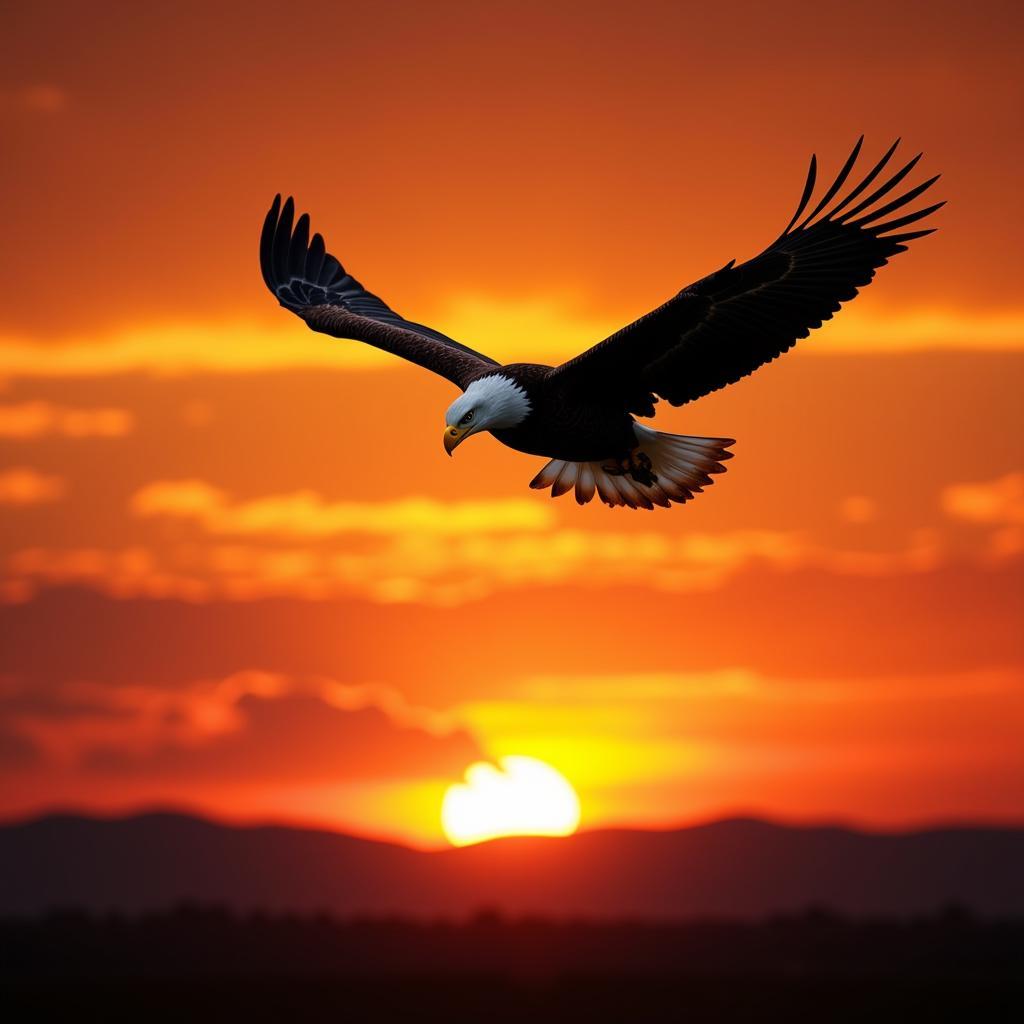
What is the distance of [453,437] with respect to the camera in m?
12.2

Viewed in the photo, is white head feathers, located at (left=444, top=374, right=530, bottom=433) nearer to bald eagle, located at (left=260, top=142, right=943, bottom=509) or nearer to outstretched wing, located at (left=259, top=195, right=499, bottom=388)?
bald eagle, located at (left=260, top=142, right=943, bottom=509)

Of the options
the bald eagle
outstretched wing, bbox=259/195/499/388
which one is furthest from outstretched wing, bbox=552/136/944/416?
outstretched wing, bbox=259/195/499/388

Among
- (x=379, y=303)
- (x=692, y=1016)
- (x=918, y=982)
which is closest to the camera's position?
(x=379, y=303)

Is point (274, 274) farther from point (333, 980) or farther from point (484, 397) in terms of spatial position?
point (333, 980)

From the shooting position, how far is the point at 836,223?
12.1 m

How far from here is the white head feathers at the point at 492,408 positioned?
1226cm

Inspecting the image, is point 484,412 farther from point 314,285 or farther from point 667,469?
point 314,285

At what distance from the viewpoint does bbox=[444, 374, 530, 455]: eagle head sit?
1225cm

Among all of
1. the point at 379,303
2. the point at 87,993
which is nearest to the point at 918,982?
the point at 87,993

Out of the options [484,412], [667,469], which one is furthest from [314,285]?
[484,412]

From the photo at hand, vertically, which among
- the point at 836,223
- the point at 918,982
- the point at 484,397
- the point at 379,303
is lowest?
the point at 484,397

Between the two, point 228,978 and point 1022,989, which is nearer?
point 1022,989

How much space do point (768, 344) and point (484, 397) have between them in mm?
1760

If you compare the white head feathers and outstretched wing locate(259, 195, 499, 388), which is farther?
outstretched wing locate(259, 195, 499, 388)
